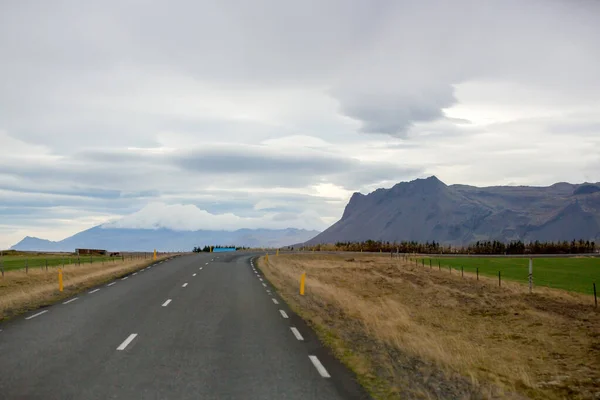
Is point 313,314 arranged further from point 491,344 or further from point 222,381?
point 222,381

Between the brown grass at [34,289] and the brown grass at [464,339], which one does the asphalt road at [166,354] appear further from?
the brown grass at [34,289]

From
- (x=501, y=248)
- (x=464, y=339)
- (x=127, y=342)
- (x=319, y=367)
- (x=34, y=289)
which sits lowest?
(x=464, y=339)

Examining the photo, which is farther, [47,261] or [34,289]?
[47,261]

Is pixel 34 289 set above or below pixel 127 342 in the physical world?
above

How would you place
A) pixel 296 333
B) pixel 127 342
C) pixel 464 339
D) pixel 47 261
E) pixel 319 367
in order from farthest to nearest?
1. pixel 47 261
2. pixel 464 339
3. pixel 296 333
4. pixel 127 342
5. pixel 319 367

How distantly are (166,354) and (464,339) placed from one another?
38.0ft

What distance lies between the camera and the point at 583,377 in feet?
43.1

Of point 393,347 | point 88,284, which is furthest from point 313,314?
point 88,284

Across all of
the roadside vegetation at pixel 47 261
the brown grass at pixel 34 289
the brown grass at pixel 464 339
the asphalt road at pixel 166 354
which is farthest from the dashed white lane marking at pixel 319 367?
the roadside vegetation at pixel 47 261

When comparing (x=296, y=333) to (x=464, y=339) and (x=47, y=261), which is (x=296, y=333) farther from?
(x=47, y=261)

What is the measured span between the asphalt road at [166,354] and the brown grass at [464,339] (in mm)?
908

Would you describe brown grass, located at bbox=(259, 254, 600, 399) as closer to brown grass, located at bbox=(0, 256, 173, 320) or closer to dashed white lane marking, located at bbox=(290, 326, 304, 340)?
dashed white lane marking, located at bbox=(290, 326, 304, 340)

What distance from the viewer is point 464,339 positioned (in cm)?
1903

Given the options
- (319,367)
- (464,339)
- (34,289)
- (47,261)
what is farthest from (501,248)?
(319,367)
